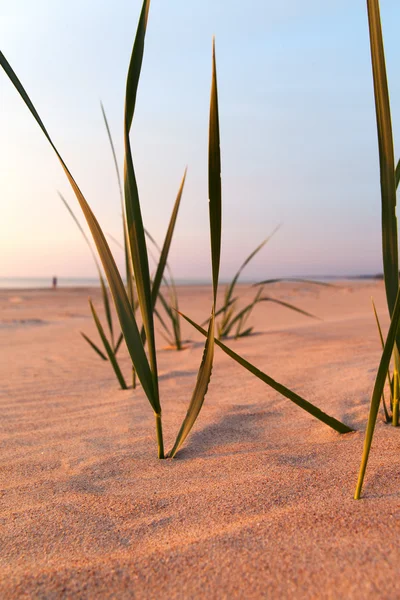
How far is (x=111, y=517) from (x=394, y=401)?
68 centimetres

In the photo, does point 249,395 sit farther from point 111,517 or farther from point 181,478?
point 111,517

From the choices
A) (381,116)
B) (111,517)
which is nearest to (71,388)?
(111,517)

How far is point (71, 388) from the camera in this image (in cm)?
191

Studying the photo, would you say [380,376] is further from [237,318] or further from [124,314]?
[237,318]

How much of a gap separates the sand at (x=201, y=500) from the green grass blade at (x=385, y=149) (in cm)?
39

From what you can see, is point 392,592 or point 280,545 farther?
point 280,545

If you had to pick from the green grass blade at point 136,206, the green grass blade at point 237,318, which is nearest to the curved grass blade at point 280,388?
the green grass blade at point 136,206

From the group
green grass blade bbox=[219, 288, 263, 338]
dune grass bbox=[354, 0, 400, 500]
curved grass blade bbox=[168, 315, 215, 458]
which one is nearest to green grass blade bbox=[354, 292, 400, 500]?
dune grass bbox=[354, 0, 400, 500]

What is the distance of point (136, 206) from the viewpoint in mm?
910

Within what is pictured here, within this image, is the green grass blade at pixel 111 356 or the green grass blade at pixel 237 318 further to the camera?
the green grass blade at pixel 237 318

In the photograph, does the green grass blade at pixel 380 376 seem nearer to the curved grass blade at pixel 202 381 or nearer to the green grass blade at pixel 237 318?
the curved grass blade at pixel 202 381

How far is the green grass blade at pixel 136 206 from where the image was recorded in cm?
85

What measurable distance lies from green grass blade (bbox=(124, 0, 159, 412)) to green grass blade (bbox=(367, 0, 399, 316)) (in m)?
0.39

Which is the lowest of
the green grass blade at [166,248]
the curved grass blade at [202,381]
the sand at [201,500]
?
the sand at [201,500]
